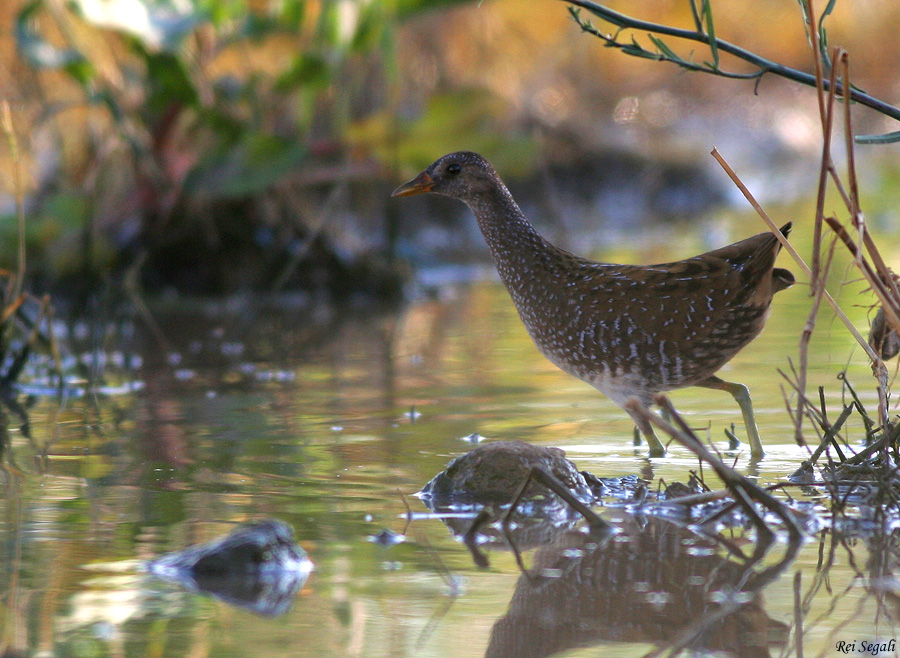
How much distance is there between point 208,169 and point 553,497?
5.22m

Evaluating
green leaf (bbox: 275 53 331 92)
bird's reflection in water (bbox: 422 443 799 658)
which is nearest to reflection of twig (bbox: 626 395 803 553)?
bird's reflection in water (bbox: 422 443 799 658)

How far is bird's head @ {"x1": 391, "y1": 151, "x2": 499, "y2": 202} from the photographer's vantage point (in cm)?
482

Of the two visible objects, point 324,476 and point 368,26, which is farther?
point 368,26

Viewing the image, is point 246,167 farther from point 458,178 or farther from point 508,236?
point 508,236

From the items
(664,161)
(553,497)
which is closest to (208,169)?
(553,497)

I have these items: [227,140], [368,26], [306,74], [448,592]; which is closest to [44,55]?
[227,140]

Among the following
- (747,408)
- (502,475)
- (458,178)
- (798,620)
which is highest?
(458,178)

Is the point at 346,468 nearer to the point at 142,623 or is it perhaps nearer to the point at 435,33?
the point at 142,623

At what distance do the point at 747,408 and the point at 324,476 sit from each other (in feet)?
4.38

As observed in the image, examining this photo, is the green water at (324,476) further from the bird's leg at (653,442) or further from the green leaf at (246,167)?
the green leaf at (246,167)

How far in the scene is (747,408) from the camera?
4.17m

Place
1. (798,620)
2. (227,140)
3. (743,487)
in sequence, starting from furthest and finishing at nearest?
(227,140) → (743,487) → (798,620)

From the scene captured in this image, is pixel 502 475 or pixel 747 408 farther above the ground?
pixel 747 408

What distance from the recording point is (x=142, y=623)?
2506 mm
